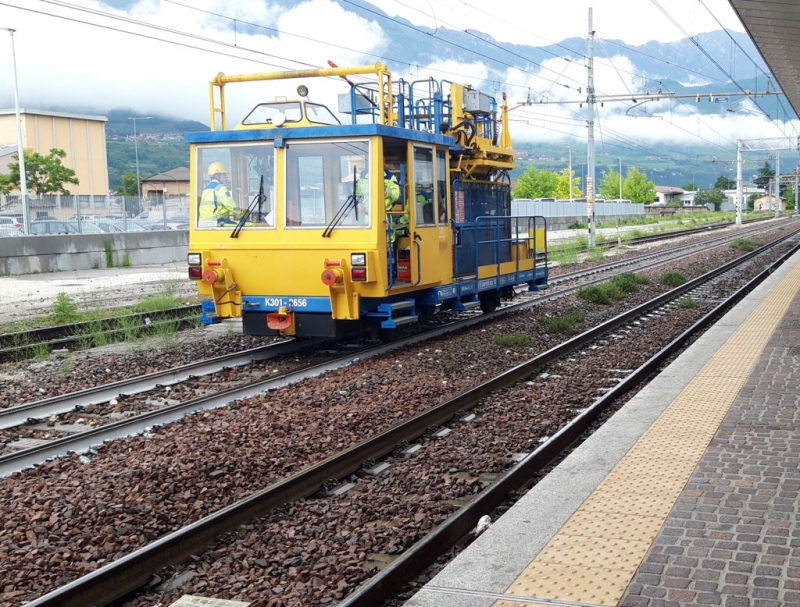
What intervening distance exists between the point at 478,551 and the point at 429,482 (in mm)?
1917

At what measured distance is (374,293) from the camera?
1170cm

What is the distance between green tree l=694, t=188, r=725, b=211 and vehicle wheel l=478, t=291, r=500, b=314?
505 feet

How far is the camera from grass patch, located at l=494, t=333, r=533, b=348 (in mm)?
13102

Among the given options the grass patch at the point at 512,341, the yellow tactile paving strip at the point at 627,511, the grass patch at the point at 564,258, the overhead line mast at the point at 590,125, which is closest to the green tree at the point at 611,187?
the overhead line mast at the point at 590,125

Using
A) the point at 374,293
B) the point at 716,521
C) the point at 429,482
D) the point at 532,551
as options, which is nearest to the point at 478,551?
the point at 532,551

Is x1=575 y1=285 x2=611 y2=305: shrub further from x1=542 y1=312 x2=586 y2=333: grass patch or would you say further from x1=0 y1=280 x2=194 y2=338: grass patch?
x1=0 y1=280 x2=194 y2=338: grass patch

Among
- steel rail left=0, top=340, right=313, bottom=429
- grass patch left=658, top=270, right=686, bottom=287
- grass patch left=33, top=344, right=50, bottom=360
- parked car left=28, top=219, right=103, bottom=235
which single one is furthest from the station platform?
parked car left=28, top=219, right=103, bottom=235

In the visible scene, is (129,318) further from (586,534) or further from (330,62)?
(586,534)

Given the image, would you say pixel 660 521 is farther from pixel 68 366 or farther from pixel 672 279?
pixel 672 279

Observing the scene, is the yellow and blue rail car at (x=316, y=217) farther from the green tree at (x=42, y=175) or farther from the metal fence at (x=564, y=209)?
the green tree at (x=42, y=175)

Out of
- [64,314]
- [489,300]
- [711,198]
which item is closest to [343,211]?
[489,300]

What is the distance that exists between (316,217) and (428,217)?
6.04 ft

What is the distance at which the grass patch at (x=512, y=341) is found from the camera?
13.1 meters

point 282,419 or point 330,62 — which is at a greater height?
point 330,62
